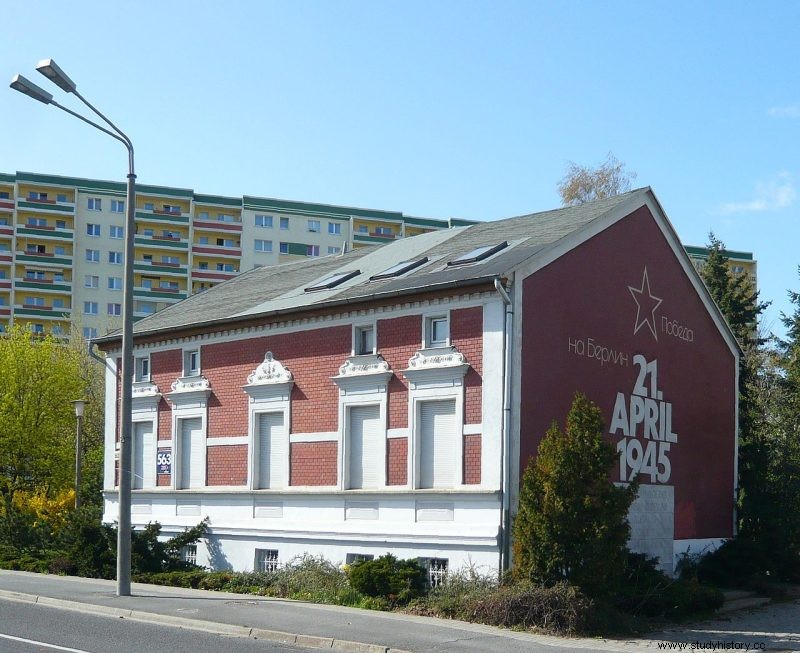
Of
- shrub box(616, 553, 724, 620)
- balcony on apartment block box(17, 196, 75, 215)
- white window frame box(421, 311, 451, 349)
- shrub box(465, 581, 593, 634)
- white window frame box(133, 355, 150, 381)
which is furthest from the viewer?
balcony on apartment block box(17, 196, 75, 215)

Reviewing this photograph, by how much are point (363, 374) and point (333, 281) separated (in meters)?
3.93

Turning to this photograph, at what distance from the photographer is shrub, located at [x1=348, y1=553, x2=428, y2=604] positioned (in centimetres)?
1947

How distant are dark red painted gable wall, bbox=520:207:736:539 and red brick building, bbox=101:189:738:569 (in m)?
0.05

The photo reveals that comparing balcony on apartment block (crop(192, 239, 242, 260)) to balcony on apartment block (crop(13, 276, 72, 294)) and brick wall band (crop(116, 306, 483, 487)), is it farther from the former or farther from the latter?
brick wall band (crop(116, 306, 483, 487))

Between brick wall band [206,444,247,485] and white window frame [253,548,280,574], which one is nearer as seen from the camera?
white window frame [253,548,280,574]

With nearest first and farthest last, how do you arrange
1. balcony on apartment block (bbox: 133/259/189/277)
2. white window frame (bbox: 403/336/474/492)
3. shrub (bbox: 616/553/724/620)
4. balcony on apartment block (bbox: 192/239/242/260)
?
1. shrub (bbox: 616/553/724/620)
2. white window frame (bbox: 403/336/474/492)
3. balcony on apartment block (bbox: 133/259/189/277)
4. balcony on apartment block (bbox: 192/239/242/260)

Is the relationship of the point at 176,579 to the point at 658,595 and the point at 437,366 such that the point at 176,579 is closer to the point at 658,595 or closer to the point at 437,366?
the point at 437,366

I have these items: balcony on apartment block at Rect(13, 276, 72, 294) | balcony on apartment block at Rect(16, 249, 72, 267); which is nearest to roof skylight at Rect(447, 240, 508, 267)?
balcony on apartment block at Rect(13, 276, 72, 294)

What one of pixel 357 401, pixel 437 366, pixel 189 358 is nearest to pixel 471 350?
pixel 437 366

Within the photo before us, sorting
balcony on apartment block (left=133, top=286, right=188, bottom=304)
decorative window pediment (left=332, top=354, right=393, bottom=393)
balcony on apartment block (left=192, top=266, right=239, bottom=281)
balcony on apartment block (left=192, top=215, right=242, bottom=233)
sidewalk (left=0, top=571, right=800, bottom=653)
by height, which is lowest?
sidewalk (left=0, top=571, right=800, bottom=653)

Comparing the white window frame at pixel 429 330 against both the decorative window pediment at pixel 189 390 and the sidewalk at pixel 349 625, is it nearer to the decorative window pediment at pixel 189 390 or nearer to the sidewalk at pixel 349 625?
the sidewalk at pixel 349 625

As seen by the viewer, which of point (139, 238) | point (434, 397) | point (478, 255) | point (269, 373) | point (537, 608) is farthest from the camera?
point (139, 238)

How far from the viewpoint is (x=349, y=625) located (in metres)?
16.4

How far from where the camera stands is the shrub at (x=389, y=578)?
63.9 feet
